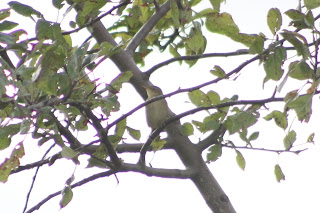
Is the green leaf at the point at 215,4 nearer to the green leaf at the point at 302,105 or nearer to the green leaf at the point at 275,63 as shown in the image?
the green leaf at the point at 275,63

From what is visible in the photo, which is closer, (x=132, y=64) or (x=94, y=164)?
(x=94, y=164)

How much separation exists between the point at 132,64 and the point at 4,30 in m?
0.67

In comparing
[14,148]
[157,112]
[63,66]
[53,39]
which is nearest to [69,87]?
[63,66]

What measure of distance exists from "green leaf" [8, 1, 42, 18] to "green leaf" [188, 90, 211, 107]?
61 centimetres

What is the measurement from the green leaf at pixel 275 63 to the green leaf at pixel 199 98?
0.45 m

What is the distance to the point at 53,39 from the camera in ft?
5.12

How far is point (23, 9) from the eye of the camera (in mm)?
1549

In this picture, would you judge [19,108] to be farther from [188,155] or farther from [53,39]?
[188,155]

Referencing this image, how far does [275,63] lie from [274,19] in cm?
12

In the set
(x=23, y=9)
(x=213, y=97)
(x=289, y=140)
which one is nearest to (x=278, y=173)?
(x=289, y=140)

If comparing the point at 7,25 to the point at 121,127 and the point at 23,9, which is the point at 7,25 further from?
the point at 121,127

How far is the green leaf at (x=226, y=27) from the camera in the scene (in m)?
1.54

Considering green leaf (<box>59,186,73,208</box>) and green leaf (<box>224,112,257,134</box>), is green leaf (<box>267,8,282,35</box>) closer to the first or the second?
green leaf (<box>224,112,257,134</box>)

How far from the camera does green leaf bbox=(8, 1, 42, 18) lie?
5.07ft
